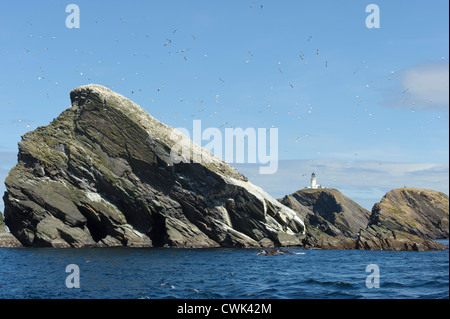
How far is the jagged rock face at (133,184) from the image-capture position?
71.7 m

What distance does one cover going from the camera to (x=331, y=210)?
163875 millimetres

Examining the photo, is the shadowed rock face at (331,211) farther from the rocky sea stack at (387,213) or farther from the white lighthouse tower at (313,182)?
the white lighthouse tower at (313,182)

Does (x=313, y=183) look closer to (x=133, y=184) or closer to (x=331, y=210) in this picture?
(x=331, y=210)

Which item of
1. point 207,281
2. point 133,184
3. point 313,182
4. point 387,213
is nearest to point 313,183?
point 313,182

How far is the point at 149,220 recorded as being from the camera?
245 ft

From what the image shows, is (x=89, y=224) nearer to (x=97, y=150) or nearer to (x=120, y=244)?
(x=120, y=244)

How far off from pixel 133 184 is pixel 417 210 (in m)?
111

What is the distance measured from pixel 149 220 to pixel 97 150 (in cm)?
1535

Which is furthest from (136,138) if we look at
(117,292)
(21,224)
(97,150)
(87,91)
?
(117,292)

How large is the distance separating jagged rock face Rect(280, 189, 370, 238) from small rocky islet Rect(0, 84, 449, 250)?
4883cm

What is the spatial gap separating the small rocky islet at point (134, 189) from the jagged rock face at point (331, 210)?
1922 inches

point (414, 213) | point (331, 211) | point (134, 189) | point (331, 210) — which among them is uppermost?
point (134, 189)

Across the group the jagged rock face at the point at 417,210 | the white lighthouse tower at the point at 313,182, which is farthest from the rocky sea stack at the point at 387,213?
the white lighthouse tower at the point at 313,182
